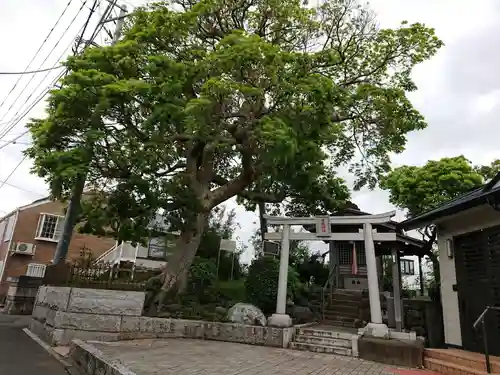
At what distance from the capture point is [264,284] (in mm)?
12477

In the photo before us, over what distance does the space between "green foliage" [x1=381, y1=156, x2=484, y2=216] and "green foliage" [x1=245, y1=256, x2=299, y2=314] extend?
5796 millimetres

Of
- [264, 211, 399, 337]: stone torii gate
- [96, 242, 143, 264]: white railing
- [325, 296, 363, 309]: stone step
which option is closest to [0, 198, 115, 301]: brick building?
[96, 242, 143, 264]: white railing

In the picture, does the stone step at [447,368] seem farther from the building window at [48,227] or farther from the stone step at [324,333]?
the building window at [48,227]

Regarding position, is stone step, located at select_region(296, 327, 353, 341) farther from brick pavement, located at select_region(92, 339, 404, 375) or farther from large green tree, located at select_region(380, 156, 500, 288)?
large green tree, located at select_region(380, 156, 500, 288)

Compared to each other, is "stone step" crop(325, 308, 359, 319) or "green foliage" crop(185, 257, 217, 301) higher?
"green foliage" crop(185, 257, 217, 301)

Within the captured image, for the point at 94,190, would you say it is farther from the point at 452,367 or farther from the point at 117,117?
the point at 452,367

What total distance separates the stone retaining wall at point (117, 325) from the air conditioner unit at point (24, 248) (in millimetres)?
13560

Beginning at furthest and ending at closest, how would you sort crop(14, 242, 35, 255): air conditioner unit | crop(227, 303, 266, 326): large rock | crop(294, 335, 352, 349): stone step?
crop(14, 242, 35, 255): air conditioner unit, crop(227, 303, 266, 326): large rock, crop(294, 335, 352, 349): stone step

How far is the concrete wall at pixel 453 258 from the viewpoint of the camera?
26.7ft

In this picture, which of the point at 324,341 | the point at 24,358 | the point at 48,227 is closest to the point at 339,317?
the point at 324,341

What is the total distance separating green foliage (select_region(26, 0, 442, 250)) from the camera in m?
8.99

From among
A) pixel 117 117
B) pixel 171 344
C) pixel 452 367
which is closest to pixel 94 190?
pixel 117 117

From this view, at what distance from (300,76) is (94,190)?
8.27 m

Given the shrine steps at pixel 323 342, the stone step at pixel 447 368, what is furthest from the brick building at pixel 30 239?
the stone step at pixel 447 368
